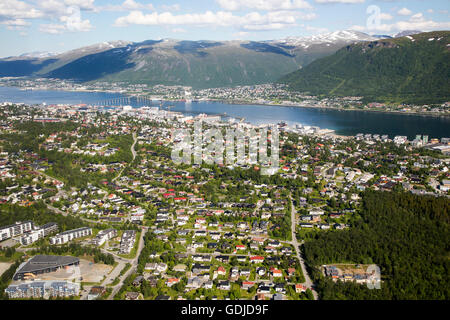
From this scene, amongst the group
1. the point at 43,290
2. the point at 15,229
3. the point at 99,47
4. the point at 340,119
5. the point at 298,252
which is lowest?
the point at 298,252

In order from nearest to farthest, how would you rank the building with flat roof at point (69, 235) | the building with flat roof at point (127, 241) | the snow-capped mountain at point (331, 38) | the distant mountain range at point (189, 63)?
the building with flat roof at point (127, 241) → the building with flat roof at point (69, 235) → the distant mountain range at point (189, 63) → the snow-capped mountain at point (331, 38)

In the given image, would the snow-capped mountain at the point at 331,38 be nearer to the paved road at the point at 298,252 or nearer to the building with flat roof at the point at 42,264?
the paved road at the point at 298,252

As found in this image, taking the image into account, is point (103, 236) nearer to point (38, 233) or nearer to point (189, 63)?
point (38, 233)

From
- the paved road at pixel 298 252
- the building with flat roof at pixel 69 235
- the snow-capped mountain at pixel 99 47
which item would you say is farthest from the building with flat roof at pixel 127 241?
the snow-capped mountain at pixel 99 47

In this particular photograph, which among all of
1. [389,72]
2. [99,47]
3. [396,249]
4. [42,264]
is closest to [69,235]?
[42,264]

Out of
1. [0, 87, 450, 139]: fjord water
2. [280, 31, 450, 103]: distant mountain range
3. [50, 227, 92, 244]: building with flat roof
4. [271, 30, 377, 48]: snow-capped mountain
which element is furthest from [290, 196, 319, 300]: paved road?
[271, 30, 377, 48]: snow-capped mountain
